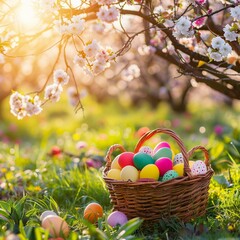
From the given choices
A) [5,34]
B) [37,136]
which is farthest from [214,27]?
[37,136]

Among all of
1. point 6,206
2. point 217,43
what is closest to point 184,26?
point 217,43

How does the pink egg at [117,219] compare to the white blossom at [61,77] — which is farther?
the white blossom at [61,77]

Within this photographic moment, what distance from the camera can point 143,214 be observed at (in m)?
3.51

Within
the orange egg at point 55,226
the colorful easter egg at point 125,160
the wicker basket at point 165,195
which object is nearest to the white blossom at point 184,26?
the wicker basket at point 165,195

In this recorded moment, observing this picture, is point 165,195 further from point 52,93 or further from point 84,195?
point 52,93

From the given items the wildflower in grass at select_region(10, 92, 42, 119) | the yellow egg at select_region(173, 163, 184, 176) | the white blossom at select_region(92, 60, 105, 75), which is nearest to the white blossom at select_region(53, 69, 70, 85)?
the wildflower in grass at select_region(10, 92, 42, 119)

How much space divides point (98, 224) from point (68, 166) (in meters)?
2.29

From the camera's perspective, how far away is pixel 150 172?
11.7 ft

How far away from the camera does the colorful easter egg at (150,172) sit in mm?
3557

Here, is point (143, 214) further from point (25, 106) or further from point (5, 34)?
point (5, 34)

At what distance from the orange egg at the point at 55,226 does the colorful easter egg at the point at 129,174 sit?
Answer: 1.90 ft

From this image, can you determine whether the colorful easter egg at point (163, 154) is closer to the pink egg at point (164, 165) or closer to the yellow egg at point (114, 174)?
the pink egg at point (164, 165)

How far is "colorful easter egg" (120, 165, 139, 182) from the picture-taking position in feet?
11.7

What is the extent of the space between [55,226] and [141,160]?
0.85 m
